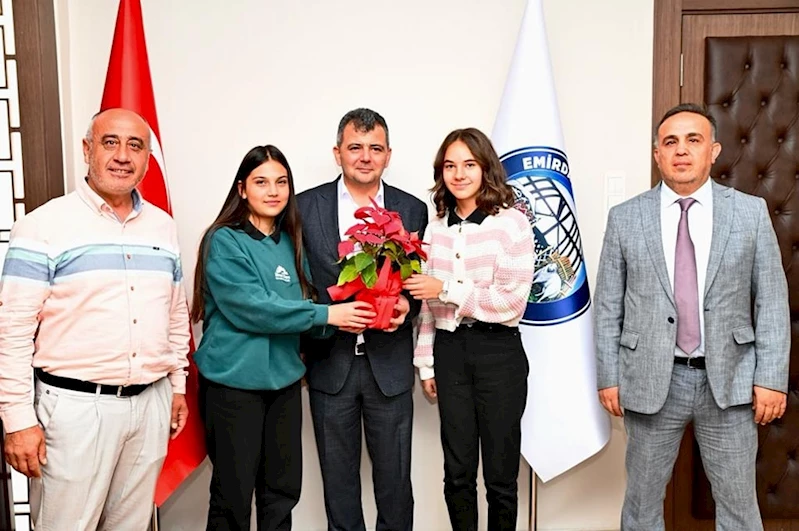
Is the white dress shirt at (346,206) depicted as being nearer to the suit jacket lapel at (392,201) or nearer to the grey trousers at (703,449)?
the suit jacket lapel at (392,201)

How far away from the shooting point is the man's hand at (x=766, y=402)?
6.89ft

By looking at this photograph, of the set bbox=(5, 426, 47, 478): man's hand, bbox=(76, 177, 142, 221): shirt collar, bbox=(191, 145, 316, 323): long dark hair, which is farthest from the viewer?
bbox=(191, 145, 316, 323): long dark hair

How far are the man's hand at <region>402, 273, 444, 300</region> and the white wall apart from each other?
786mm

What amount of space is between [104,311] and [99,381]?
0.19 metres

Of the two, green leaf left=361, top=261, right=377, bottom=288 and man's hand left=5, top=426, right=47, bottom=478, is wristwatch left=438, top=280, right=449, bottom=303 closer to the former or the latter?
green leaf left=361, top=261, right=377, bottom=288

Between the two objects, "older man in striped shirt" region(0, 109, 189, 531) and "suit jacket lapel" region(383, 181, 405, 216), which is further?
"suit jacket lapel" region(383, 181, 405, 216)

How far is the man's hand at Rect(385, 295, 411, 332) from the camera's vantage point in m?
2.23

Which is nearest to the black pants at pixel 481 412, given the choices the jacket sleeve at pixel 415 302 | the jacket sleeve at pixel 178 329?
the jacket sleeve at pixel 415 302

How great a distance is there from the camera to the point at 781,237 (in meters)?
2.83

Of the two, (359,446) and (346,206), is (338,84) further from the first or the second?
(359,446)

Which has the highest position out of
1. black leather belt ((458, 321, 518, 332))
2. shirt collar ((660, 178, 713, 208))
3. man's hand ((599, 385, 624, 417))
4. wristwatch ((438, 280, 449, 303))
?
shirt collar ((660, 178, 713, 208))

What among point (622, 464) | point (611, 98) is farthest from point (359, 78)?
point (622, 464)

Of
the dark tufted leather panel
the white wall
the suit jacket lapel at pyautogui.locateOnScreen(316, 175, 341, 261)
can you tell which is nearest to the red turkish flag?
the white wall

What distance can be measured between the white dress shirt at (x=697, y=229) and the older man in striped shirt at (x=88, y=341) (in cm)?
160
